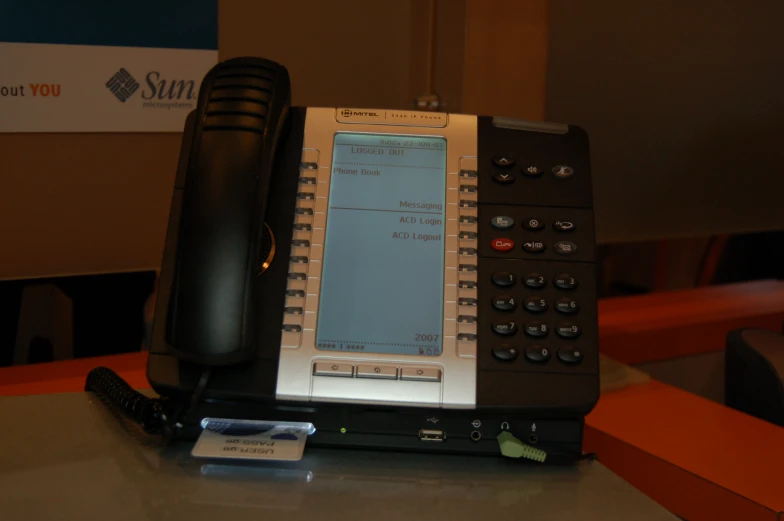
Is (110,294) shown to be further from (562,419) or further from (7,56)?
(562,419)

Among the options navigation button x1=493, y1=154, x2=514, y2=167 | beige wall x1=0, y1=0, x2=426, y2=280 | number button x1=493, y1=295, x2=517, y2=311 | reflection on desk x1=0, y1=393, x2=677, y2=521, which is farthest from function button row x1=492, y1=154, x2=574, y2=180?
beige wall x1=0, y1=0, x2=426, y2=280

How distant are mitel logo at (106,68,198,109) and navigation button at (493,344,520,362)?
57 centimetres

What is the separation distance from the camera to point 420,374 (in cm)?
44

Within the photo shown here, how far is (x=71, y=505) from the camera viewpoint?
1.25ft

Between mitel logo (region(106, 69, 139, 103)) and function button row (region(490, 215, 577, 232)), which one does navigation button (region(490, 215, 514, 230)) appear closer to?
function button row (region(490, 215, 577, 232))

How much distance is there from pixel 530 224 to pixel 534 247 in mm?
18

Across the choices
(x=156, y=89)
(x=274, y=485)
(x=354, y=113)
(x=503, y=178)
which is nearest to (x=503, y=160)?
(x=503, y=178)

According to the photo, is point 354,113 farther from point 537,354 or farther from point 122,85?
point 122,85

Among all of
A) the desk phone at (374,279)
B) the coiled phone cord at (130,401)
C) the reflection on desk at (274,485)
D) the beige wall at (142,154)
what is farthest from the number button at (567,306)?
the beige wall at (142,154)

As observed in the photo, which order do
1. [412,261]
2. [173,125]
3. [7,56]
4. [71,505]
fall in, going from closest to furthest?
1. [71,505]
2. [412,261]
3. [7,56]
4. [173,125]

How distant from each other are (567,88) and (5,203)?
75 cm

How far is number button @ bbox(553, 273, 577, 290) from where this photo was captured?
0.46 m

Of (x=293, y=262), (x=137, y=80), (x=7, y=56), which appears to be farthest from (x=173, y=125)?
(x=293, y=262)

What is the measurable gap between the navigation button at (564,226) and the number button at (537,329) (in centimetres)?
7
